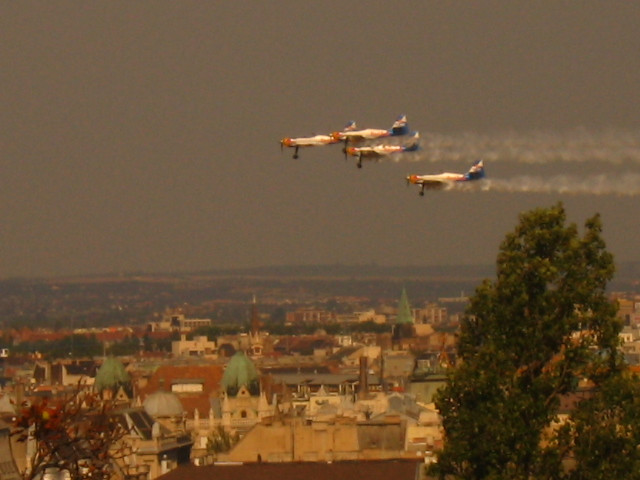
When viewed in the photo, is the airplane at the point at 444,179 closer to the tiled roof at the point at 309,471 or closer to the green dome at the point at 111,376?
the tiled roof at the point at 309,471

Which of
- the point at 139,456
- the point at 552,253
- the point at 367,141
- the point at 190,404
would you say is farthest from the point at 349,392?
the point at 552,253

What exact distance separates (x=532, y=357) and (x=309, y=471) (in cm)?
3649

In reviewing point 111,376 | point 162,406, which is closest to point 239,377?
point 111,376

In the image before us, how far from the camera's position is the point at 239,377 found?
184250mm

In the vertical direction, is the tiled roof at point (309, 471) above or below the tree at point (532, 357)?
below

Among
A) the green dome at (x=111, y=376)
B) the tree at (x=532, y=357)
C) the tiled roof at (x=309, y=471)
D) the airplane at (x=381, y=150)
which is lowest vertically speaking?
the green dome at (x=111, y=376)

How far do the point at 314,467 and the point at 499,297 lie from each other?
38.0 m

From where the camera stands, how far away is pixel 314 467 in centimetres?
7762

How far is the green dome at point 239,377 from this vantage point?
7180 inches

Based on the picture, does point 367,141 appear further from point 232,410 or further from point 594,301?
point 232,410

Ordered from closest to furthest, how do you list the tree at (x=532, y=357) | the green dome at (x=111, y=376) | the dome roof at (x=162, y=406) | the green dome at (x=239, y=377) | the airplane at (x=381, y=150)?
the tree at (x=532, y=357), the airplane at (x=381, y=150), the dome roof at (x=162, y=406), the green dome at (x=239, y=377), the green dome at (x=111, y=376)

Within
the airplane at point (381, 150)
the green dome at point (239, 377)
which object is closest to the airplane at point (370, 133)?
the airplane at point (381, 150)

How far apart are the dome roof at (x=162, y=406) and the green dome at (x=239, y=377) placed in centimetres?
3441

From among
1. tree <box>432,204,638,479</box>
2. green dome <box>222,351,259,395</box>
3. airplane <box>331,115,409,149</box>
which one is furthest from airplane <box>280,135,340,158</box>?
green dome <box>222,351,259,395</box>
